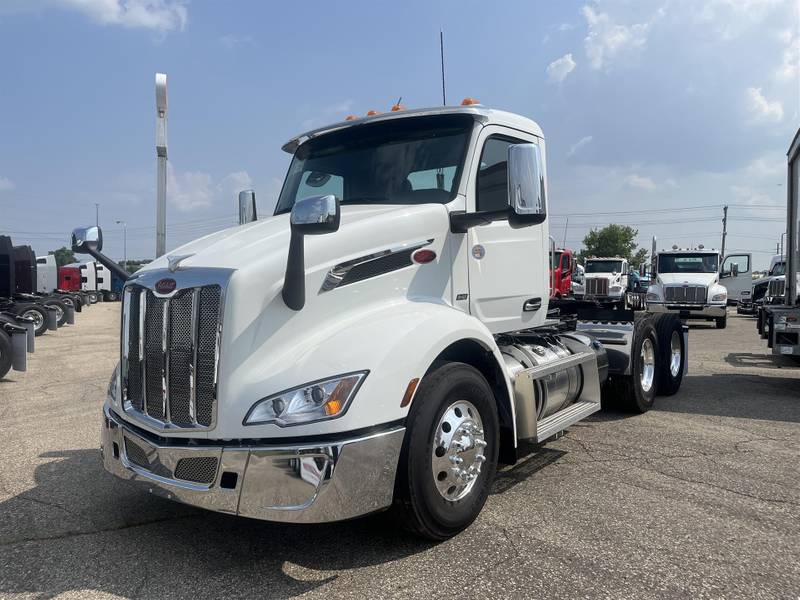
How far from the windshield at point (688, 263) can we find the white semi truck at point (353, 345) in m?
18.3

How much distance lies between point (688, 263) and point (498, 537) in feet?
64.9

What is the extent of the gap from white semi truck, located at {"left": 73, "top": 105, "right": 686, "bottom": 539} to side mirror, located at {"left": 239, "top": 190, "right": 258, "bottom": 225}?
0.79 m

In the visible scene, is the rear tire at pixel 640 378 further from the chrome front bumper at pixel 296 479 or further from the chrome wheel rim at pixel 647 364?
the chrome front bumper at pixel 296 479

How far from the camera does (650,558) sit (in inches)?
127

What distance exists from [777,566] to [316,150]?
12.9 feet

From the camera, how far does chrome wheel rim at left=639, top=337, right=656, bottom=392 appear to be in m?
6.98

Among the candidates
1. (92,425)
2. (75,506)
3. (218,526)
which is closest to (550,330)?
(218,526)

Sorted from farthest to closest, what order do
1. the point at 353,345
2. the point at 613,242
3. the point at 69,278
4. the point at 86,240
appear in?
the point at 613,242 → the point at 69,278 → the point at 86,240 → the point at 353,345

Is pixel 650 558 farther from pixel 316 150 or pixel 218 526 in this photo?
pixel 316 150

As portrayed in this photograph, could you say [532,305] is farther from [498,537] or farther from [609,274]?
[609,274]

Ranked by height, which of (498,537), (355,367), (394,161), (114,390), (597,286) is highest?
(394,161)

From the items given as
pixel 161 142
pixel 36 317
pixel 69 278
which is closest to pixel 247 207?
pixel 161 142

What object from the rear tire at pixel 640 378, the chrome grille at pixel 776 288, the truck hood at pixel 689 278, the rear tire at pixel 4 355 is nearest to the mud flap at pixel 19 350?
the rear tire at pixel 4 355

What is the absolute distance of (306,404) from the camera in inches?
114
